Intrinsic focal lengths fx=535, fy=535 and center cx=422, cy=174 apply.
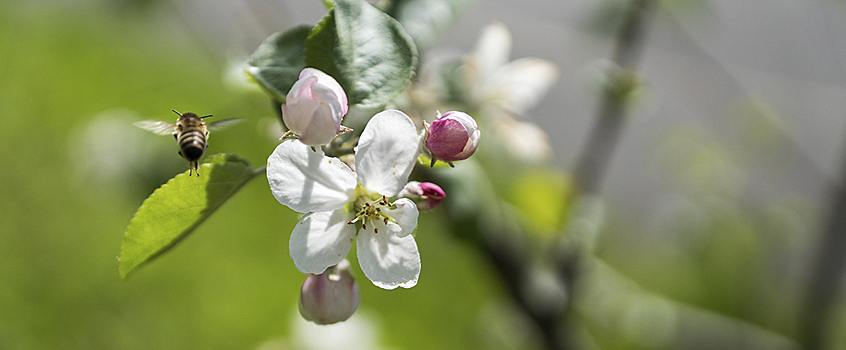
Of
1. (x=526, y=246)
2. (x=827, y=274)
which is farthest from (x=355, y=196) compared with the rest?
(x=827, y=274)

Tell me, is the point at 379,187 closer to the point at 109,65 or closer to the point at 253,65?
the point at 253,65

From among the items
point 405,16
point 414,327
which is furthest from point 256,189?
point 405,16

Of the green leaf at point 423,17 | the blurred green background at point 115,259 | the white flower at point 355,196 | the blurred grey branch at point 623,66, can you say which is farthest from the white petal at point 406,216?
the blurred green background at point 115,259

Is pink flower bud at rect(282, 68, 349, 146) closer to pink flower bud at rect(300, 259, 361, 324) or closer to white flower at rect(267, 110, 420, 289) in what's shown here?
white flower at rect(267, 110, 420, 289)

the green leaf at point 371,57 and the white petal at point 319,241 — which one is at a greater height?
the green leaf at point 371,57

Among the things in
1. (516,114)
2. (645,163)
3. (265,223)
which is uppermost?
(645,163)

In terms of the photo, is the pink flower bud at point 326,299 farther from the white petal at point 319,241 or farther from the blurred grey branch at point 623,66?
the blurred grey branch at point 623,66

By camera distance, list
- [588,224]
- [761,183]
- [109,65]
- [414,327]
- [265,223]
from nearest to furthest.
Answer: [588,224] < [414,327] < [265,223] < [761,183] < [109,65]
